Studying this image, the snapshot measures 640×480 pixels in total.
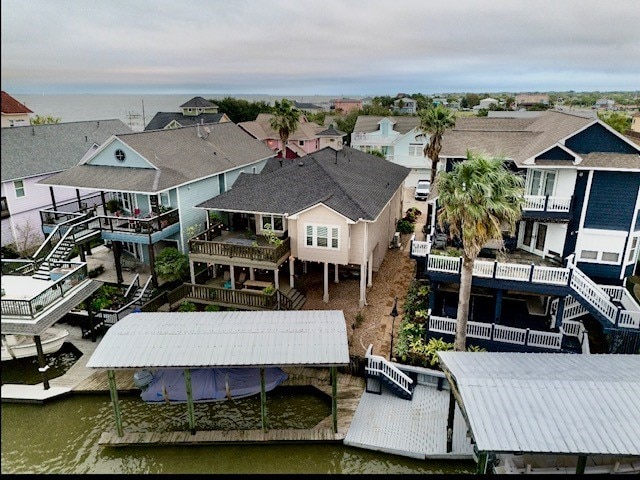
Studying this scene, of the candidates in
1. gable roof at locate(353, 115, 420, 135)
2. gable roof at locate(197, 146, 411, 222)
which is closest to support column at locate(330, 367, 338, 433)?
gable roof at locate(197, 146, 411, 222)

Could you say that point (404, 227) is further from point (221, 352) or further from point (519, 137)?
point (221, 352)

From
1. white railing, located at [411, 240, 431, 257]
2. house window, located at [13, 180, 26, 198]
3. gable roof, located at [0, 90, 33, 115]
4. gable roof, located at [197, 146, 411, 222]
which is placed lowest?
white railing, located at [411, 240, 431, 257]

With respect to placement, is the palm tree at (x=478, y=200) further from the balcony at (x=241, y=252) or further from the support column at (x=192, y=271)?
the support column at (x=192, y=271)

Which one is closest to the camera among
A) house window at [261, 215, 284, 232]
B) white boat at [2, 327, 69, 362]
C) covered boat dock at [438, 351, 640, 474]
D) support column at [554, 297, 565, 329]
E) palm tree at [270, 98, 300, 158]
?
covered boat dock at [438, 351, 640, 474]

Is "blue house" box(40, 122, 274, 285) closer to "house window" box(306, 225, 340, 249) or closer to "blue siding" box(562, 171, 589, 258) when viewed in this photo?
"house window" box(306, 225, 340, 249)

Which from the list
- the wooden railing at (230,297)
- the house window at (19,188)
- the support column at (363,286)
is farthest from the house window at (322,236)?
the house window at (19,188)

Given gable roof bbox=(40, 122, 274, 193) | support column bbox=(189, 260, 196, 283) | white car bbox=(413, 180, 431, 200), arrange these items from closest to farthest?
support column bbox=(189, 260, 196, 283), gable roof bbox=(40, 122, 274, 193), white car bbox=(413, 180, 431, 200)

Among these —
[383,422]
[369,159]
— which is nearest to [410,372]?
[383,422]
